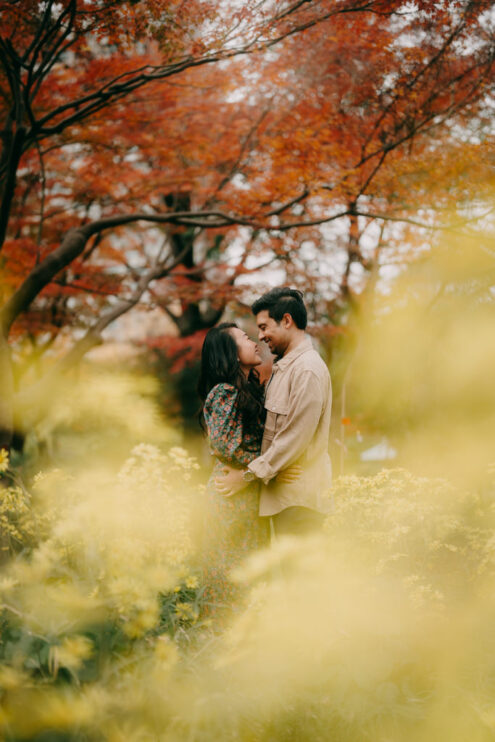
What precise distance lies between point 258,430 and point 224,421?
0.81ft

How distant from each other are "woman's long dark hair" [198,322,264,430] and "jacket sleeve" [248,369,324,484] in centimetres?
26

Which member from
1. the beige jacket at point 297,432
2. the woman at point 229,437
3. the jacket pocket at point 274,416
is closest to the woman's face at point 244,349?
the woman at point 229,437

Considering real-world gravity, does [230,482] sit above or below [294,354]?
below

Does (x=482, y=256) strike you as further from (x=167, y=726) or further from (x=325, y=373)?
(x=167, y=726)

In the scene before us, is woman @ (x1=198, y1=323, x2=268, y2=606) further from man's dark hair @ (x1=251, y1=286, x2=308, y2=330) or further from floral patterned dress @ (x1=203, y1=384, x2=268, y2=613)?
man's dark hair @ (x1=251, y1=286, x2=308, y2=330)

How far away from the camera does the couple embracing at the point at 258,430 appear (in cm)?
257

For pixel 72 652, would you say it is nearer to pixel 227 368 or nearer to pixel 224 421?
pixel 224 421

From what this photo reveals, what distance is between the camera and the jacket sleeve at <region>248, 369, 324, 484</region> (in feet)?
7.85

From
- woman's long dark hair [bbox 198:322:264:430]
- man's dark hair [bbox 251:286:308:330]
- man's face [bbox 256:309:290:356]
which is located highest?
man's dark hair [bbox 251:286:308:330]

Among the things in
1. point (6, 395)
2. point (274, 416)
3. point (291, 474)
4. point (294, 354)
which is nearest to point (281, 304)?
point (294, 354)

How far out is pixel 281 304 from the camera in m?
2.58

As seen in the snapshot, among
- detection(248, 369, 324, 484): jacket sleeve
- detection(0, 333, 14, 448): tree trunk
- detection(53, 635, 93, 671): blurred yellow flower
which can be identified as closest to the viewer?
detection(53, 635, 93, 671): blurred yellow flower

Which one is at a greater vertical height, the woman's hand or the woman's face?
the woman's face

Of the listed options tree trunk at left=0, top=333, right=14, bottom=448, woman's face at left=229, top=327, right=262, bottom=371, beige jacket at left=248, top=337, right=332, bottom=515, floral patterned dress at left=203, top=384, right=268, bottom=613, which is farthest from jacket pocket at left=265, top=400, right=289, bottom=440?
tree trunk at left=0, top=333, right=14, bottom=448
